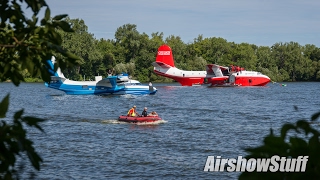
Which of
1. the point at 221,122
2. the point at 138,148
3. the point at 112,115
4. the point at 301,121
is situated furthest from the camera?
the point at 112,115

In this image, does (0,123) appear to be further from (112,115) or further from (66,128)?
(112,115)

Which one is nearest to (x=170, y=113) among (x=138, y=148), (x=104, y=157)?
(x=138, y=148)

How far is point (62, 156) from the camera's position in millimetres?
22312

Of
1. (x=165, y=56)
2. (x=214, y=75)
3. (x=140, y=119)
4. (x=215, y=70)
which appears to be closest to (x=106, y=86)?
(x=215, y=70)

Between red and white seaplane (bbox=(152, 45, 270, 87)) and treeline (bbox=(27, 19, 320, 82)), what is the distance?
16.0 m

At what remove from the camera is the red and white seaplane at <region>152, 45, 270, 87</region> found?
294 feet

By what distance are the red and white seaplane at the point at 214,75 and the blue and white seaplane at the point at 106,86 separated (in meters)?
26.4

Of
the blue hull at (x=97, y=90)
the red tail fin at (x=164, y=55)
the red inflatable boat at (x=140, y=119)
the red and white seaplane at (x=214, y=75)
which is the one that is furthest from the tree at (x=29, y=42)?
the red tail fin at (x=164, y=55)

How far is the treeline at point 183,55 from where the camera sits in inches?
4500

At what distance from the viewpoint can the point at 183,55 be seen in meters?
130

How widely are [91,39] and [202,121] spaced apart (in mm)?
80241

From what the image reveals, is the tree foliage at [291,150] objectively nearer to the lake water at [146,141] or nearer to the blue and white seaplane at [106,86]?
the lake water at [146,141]

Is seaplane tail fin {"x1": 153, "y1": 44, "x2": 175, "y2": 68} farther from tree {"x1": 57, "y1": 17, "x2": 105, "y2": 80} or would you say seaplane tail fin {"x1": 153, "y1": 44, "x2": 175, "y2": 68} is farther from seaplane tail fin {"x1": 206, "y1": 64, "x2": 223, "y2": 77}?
tree {"x1": 57, "y1": 17, "x2": 105, "y2": 80}

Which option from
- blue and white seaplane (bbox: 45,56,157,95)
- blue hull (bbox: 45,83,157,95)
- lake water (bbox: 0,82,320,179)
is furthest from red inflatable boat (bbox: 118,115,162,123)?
blue hull (bbox: 45,83,157,95)
